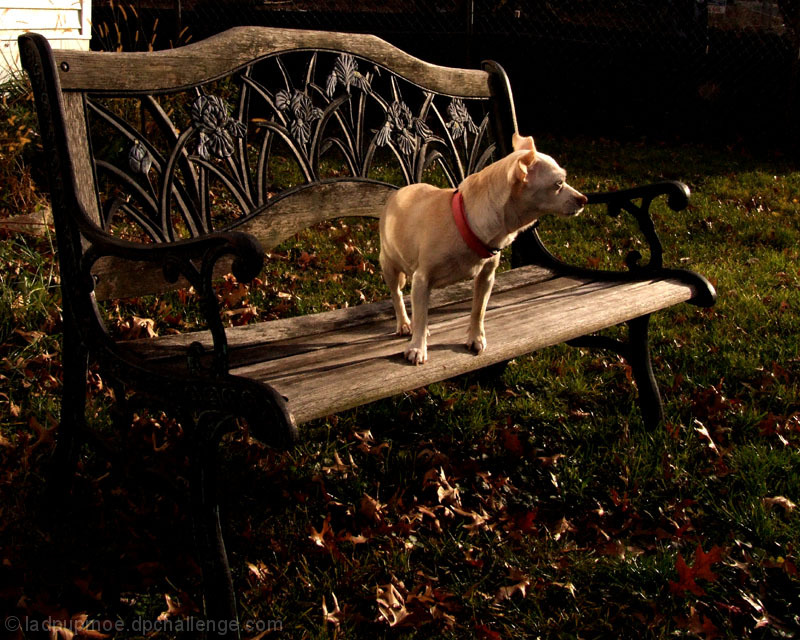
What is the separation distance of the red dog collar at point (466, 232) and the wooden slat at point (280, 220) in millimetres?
731

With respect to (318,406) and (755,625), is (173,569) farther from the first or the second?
(755,625)

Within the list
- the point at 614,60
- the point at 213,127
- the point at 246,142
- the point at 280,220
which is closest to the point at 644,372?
the point at 280,220

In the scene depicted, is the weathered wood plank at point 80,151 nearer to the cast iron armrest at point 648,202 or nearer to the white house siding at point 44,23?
the cast iron armrest at point 648,202

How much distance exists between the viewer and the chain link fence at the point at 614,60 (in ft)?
35.1

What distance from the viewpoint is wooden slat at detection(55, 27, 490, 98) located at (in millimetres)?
2574

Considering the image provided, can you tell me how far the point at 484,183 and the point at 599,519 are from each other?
4.76ft

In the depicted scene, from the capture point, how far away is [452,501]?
3.19 metres

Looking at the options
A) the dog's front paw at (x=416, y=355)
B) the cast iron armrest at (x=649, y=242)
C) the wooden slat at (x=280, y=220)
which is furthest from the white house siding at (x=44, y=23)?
the dog's front paw at (x=416, y=355)

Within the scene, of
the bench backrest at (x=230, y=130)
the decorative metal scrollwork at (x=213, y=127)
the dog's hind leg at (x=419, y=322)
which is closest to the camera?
the bench backrest at (x=230, y=130)

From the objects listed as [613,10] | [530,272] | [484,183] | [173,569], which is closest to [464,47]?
[613,10]

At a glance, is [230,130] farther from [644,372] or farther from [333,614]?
[644,372]

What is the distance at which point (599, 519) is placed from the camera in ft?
10.3

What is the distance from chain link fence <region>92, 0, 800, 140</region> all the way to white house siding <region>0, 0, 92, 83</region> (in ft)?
7.36

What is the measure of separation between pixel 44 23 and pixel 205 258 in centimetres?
728
